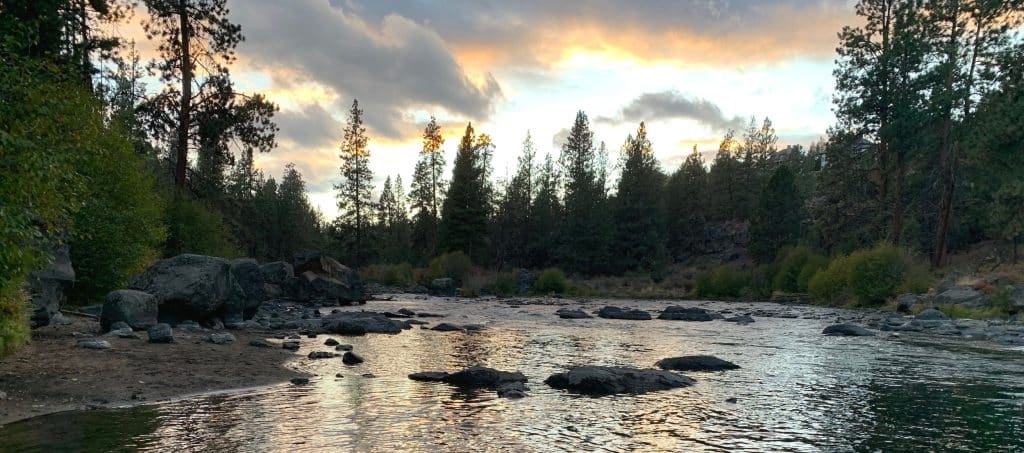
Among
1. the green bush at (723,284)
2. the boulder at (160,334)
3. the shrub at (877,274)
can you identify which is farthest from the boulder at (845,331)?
the green bush at (723,284)

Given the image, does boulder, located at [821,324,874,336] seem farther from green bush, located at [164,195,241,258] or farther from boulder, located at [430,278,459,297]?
boulder, located at [430,278,459,297]

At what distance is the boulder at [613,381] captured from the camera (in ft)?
44.6

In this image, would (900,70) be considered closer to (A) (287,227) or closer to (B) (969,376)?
(B) (969,376)

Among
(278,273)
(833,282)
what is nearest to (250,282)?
(278,273)

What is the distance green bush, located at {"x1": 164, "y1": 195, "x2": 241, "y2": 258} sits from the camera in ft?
109

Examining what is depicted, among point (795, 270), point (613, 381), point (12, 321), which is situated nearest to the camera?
point (613, 381)

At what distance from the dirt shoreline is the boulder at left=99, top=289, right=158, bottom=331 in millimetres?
505

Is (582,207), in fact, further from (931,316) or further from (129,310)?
(129,310)

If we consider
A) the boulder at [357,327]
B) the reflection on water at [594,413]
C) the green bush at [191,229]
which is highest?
the green bush at [191,229]

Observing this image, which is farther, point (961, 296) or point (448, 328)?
point (961, 296)

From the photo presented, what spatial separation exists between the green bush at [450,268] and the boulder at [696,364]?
51035 millimetres

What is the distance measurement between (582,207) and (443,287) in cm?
3002

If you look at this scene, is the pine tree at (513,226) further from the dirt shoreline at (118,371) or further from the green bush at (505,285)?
the dirt shoreline at (118,371)

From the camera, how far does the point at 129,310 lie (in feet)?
60.8
